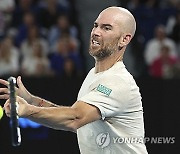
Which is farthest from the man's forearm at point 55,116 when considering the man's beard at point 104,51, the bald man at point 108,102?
the man's beard at point 104,51

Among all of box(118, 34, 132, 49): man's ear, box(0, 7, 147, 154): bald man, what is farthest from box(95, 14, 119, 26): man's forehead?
box(118, 34, 132, 49): man's ear

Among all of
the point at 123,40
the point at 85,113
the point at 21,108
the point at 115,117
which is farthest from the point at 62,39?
the point at 21,108

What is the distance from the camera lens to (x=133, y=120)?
14.6 ft

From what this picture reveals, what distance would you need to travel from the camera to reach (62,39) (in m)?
9.91

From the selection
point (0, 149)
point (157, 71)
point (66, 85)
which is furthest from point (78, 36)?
point (0, 149)

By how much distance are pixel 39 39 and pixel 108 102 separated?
5.67m

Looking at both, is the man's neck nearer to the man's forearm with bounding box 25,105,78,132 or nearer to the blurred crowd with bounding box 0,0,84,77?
the man's forearm with bounding box 25,105,78,132

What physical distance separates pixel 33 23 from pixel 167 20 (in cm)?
279

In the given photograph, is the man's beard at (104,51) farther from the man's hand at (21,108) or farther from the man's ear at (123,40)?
the man's hand at (21,108)

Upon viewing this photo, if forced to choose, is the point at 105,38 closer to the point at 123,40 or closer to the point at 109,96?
the point at 123,40

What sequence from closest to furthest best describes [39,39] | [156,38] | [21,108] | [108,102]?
[21,108] < [108,102] < [39,39] < [156,38]

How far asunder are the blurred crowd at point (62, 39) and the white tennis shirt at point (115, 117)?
457 cm

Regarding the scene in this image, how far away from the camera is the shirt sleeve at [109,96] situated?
414cm

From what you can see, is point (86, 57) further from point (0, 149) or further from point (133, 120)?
point (133, 120)
